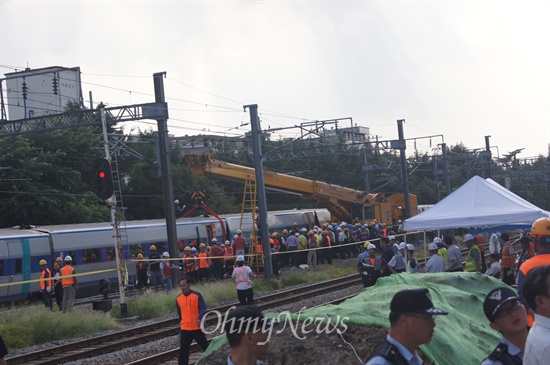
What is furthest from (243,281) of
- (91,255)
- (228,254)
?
(91,255)

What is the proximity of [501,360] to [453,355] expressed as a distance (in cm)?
540

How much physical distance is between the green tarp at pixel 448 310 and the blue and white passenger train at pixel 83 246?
13296mm

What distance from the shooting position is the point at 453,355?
941 cm

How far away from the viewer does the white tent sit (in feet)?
49.0

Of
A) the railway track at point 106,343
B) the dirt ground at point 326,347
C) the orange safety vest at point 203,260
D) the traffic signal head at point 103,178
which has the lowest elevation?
the railway track at point 106,343

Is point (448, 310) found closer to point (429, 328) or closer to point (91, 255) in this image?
point (429, 328)

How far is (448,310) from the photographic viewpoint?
10.9 m

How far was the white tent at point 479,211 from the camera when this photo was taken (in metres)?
14.9

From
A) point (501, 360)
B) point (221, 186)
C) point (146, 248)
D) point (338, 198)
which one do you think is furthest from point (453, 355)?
point (221, 186)

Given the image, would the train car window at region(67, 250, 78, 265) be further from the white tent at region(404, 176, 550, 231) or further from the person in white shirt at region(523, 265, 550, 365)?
the person in white shirt at region(523, 265, 550, 365)

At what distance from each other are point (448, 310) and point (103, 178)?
1266 cm

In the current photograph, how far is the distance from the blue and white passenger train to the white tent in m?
12.3

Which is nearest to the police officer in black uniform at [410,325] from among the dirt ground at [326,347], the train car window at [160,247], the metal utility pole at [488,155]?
the dirt ground at [326,347]

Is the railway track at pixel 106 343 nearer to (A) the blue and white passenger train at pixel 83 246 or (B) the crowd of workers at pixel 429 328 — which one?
(A) the blue and white passenger train at pixel 83 246
